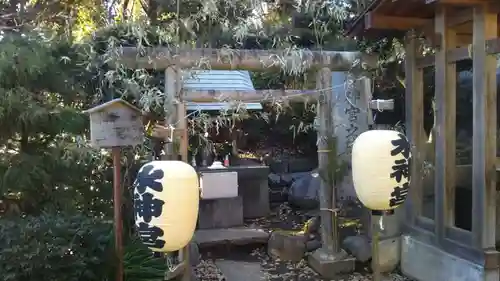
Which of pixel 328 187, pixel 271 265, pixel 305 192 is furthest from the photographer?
pixel 305 192

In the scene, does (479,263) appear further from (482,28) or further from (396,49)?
(396,49)

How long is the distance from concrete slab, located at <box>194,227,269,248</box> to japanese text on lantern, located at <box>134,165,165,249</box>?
133 inches

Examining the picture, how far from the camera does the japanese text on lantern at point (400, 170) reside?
4.14 meters

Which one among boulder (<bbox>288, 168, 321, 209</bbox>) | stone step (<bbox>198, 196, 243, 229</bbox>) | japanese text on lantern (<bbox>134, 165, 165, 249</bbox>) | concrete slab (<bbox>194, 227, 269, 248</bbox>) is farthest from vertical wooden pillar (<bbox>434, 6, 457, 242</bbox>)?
boulder (<bbox>288, 168, 321, 209</bbox>)

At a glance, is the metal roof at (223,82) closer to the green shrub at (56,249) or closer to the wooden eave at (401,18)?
the wooden eave at (401,18)

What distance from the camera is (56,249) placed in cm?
404

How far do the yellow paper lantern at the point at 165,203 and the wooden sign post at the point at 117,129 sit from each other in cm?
58

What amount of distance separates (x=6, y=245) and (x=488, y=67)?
4.57 meters

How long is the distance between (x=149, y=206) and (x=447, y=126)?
3296mm

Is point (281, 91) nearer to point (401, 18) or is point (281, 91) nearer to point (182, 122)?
point (182, 122)

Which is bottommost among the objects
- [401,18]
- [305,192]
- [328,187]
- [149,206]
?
[305,192]

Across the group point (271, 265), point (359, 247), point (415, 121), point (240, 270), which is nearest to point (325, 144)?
point (415, 121)

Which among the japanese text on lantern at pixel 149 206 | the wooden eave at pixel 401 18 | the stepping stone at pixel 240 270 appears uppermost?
the wooden eave at pixel 401 18

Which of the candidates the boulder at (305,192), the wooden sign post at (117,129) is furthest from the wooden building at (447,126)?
the boulder at (305,192)
